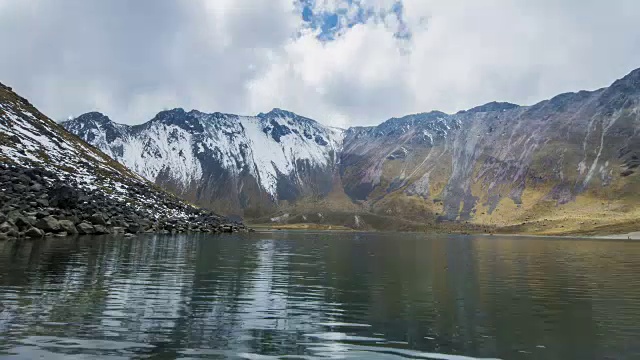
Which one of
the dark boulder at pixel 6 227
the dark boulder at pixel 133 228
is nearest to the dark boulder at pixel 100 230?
the dark boulder at pixel 133 228

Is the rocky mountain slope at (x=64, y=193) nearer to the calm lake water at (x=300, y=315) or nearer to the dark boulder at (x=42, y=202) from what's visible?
the dark boulder at (x=42, y=202)

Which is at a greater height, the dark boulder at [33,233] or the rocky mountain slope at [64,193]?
the rocky mountain slope at [64,193]

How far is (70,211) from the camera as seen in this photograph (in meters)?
102

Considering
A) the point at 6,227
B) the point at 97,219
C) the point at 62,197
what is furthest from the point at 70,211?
the point at 6,227

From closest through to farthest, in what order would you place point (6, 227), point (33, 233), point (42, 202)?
point (6, 227) → point (33, 233) → point (42, 202)

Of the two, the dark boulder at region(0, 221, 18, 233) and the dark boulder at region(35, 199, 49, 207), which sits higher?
the dark boulder at region(35, 199, 49, 207)

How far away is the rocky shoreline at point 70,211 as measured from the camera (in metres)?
83.8

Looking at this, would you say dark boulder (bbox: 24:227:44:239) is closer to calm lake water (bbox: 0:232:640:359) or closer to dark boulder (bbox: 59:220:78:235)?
dark boulder (bbox: 59:220:78:235)

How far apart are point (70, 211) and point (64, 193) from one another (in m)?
5.43

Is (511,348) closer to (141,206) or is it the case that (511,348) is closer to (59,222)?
(59,222)

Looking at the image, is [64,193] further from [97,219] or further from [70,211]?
[97,219]

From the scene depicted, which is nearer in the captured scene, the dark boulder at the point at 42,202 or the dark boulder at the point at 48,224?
the dark boulder at the point at 48,224

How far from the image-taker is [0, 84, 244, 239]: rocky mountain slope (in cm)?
8888

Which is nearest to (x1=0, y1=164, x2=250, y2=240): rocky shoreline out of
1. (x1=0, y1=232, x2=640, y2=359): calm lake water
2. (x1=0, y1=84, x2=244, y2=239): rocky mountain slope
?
(x1=0, y1=84, x2=244, y2=239): rocky mountain slope
